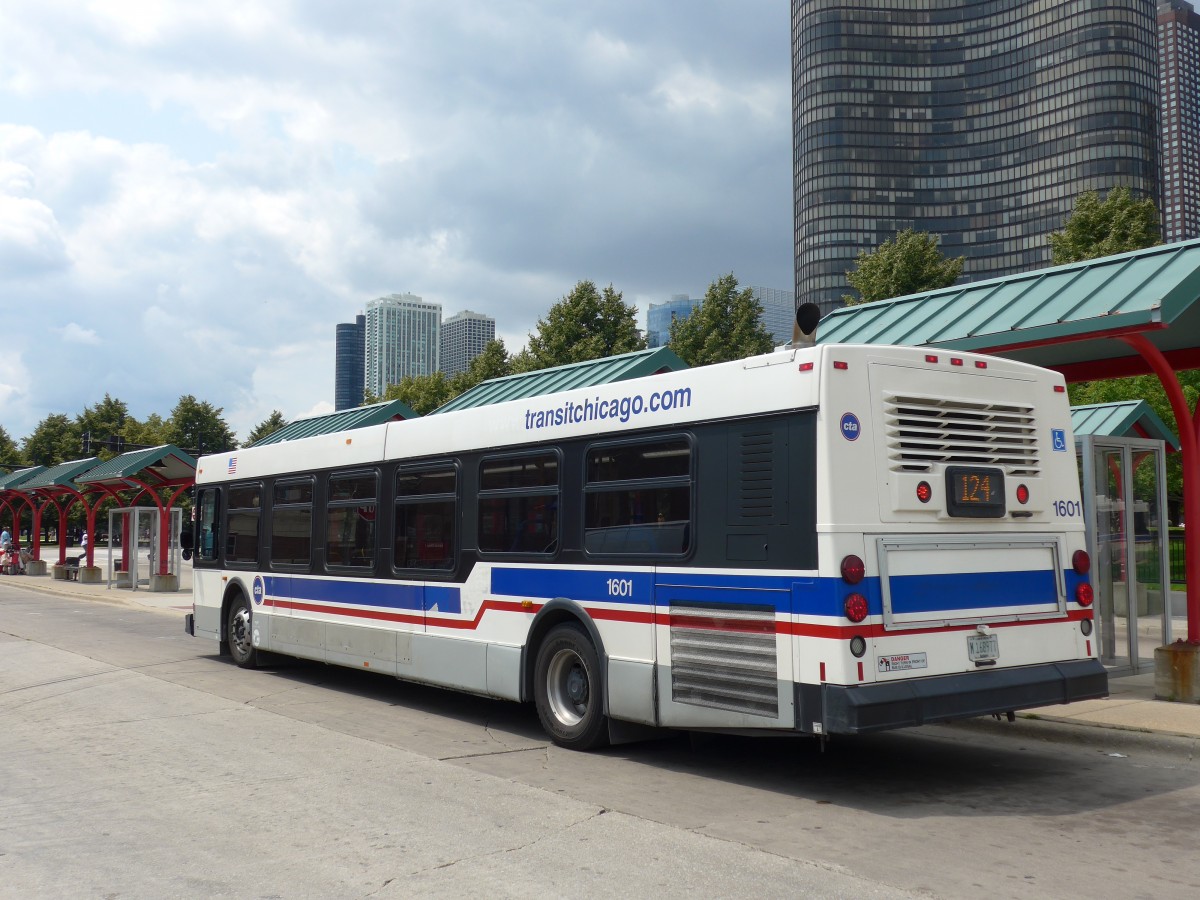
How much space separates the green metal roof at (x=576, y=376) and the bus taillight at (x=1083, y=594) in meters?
10.7

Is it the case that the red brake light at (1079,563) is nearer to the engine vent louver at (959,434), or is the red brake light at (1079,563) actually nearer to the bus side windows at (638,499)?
the engine vent louver at (959,434)

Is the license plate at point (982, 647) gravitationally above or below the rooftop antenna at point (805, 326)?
below

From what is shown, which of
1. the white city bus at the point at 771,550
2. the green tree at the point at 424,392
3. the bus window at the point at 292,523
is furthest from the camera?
the green tree at the point at 424,392

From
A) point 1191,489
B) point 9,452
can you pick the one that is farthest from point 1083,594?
point 9,452

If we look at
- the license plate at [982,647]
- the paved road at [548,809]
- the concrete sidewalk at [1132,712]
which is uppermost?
the license plate at [982,647]

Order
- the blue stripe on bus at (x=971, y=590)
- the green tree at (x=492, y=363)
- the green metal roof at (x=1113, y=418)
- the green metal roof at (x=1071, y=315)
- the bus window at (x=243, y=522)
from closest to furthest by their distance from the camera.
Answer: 1. the blue stripe on bus at (x=971, y=590)
2. the green metal roof at (x=1071, y=315)
3. the bus window at (x=243, y=522)
4. the green metal roof at (x=1113, y=418)
5. the green tree at (x=492, y=363)

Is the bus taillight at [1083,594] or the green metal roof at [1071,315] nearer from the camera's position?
the bus taillight at [1083,594]

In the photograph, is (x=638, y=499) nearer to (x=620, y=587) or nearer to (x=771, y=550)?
(x=620, y=587)

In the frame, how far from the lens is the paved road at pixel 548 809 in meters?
5.61

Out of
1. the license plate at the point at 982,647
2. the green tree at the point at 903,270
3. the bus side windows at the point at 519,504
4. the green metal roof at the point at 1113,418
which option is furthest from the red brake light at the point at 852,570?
the green tree at the point at 903,270

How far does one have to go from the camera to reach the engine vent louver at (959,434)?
7.50m

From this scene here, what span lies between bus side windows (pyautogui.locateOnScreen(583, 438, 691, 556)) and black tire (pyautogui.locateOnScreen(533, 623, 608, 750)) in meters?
0.80

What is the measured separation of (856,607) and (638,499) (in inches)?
85.8

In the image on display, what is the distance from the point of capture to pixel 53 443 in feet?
274
